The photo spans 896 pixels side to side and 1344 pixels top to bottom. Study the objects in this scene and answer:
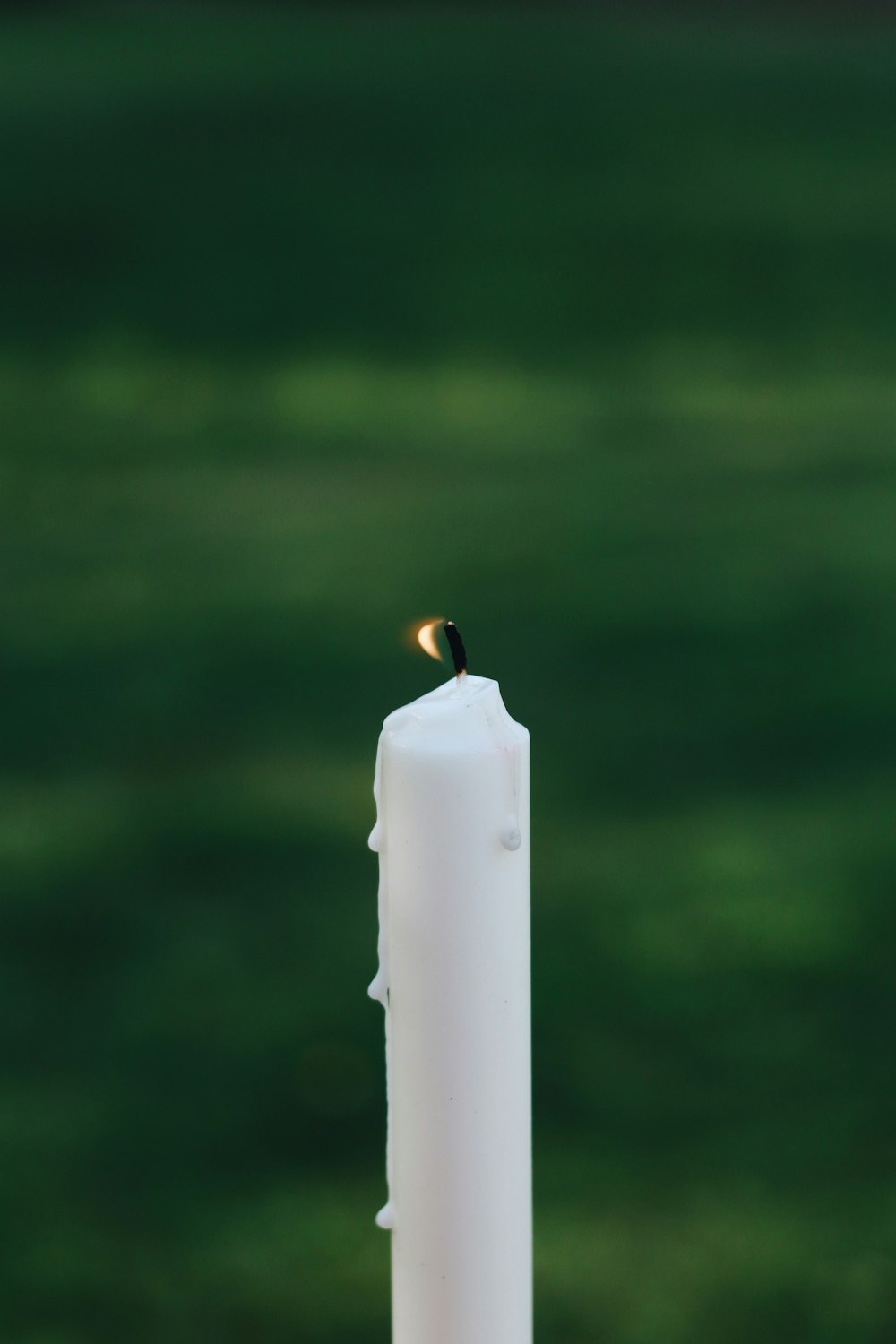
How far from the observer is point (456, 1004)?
0.50 meters

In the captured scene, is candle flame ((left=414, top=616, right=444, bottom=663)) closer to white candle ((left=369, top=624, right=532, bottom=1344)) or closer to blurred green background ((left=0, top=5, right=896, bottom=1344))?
white candle ((left=369, top=624, right=532, bottom=1344))

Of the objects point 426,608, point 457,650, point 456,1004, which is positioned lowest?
point 456,1004

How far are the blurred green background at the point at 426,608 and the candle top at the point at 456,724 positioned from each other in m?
0.63

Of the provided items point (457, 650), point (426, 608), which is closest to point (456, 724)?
point (457, 650)

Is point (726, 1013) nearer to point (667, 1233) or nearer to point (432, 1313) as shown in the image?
point (667, 1233)

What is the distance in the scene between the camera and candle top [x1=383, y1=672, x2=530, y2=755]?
49 cm

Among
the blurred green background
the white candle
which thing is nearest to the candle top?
the white candle

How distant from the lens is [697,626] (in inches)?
46.9

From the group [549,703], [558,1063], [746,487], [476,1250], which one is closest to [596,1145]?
[558,1063]

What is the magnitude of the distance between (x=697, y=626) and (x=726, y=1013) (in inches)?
11.1

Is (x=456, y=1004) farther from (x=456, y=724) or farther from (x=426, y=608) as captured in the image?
(x=426, y=608)

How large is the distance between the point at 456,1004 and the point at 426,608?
2.23 feet

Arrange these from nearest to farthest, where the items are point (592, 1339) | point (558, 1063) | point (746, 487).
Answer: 1. point (592, 1339)
2. point (558, 1063)
3. point (746, 487)

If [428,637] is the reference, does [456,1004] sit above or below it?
below
